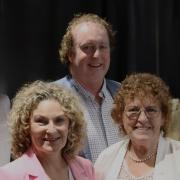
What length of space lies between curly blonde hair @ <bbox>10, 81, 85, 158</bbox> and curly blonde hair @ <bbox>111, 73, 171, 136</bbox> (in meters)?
0.17

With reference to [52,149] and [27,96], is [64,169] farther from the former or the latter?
[27,96]

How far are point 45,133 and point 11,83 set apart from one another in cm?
118

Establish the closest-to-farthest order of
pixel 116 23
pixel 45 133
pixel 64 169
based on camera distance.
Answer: pixel 45 133 < pixel 64 169 < pixel 116 23

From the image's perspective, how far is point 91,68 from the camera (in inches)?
96.0

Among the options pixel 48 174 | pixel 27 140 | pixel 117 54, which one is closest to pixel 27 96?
pixel 27 140

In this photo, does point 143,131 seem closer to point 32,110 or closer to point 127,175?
point 127,175

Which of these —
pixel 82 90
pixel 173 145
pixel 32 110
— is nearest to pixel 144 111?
pixel 173 145

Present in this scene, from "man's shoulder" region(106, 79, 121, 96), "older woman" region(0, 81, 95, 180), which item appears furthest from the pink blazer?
"man's shoulder" region(106, 79, 121, 96)

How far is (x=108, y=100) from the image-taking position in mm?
2465

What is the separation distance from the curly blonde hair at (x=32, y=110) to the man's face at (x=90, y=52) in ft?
1.58

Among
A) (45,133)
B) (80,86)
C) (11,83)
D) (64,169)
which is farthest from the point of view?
(11,83)

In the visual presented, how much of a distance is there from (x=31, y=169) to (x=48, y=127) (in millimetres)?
164

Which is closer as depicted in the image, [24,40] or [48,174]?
[48,174]

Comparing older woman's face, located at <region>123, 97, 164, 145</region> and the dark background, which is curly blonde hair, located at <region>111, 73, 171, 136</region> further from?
the dark background
